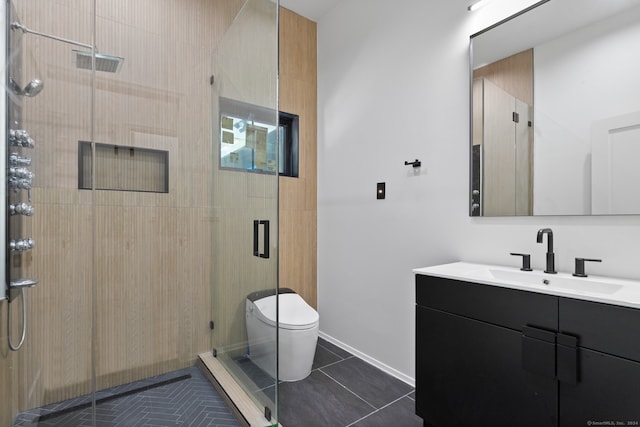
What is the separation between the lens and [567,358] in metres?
1.02

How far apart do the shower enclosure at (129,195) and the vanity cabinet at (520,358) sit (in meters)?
0.80

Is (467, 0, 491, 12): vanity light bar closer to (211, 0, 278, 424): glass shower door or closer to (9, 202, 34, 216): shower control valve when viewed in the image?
(211, 0, 278, 424): glass shower door

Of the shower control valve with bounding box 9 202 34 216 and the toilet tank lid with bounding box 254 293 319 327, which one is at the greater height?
the shower control valve with bounding box 9 202 34 216

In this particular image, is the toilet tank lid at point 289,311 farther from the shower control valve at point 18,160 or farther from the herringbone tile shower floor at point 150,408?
the shower control valve at point 18,160

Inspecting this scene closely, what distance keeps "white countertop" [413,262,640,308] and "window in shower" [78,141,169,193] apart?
155 cm


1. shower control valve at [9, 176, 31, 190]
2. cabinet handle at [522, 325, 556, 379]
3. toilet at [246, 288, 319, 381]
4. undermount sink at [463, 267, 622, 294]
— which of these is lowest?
toilet at [246, 288, 319, 381]

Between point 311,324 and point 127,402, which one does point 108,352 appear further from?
point 311,324

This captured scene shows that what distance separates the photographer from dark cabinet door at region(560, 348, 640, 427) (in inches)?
35.9

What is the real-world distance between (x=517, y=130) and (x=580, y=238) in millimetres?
600

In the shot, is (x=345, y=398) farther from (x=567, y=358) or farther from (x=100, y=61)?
(x=100, y=61)

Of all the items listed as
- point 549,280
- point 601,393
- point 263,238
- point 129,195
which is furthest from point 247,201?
point 601,393

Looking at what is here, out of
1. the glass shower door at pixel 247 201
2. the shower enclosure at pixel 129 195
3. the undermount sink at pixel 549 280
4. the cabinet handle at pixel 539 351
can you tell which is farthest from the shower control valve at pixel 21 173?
the cabinet handle at pixel 539 351

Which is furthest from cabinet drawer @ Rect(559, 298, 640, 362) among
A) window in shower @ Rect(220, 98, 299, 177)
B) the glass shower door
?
window in shower @ Rect(220, 98, 299, 177)

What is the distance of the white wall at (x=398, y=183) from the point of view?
61.4 inches
